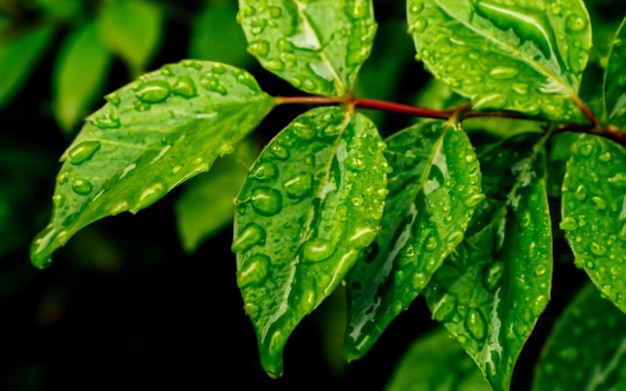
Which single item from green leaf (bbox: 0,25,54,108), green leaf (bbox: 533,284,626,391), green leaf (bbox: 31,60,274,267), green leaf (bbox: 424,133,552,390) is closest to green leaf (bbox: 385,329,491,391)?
green leaf (bbox: 533,284,626,391)

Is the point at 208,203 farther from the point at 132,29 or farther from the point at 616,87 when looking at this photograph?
the point at 616,87

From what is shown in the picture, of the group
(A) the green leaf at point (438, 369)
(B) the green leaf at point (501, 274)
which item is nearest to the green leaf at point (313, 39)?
(B) the green leaf at point (501, 274)

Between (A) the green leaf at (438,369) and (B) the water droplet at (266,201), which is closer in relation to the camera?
(B) the water droplet at (266,201)

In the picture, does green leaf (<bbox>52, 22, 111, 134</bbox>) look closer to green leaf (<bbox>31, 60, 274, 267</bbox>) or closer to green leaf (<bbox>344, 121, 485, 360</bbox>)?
green leaf (<bbox>31, 60, 274, 267</bbox>)

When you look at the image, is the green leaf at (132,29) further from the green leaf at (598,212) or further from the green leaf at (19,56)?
the green leaf at (598,212)

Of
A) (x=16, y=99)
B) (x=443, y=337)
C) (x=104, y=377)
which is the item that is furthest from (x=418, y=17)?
(x=104, y=377)
